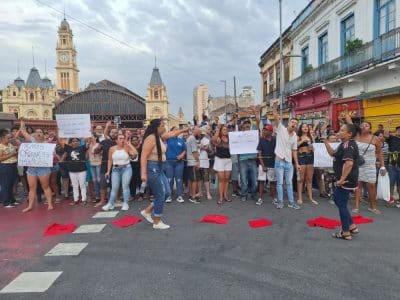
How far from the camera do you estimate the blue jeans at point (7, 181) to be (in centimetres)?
833

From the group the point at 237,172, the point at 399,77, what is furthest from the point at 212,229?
the point at 399,77

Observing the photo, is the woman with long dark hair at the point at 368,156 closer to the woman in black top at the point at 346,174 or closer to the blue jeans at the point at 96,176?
the woman in black top at the point at 346,174

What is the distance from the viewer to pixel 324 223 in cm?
625

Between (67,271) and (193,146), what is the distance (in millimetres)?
4853

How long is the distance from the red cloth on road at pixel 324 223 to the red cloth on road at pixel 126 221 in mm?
3241

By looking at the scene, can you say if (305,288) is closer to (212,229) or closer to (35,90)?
(212,229)

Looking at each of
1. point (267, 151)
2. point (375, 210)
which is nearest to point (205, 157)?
point (267, 151)

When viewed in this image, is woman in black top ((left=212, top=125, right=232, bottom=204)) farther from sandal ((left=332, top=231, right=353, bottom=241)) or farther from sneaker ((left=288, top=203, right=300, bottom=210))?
sandal ((left=332, top=231, right=353, bottom=241))

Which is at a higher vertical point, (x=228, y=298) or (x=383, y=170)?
(x=383, y=170)

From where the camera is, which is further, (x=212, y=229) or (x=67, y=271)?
(x=212, y=229)

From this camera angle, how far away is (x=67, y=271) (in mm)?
4398

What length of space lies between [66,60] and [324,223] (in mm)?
140646

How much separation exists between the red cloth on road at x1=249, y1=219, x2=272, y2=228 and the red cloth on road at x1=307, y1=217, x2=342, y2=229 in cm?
73

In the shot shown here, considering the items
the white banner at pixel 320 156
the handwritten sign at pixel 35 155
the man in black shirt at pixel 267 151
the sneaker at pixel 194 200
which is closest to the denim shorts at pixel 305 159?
Result: the white banner at pixel 320 156
